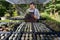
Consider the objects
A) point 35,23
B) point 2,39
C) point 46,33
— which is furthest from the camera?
point 35,23

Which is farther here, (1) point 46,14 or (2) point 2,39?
(1) point 46,14

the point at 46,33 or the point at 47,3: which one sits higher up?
the point at 47,3

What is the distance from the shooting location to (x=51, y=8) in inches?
137

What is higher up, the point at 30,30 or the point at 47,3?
the point at 47,3

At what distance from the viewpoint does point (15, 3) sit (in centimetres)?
346

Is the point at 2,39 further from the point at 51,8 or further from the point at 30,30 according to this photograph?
the point at 51,8

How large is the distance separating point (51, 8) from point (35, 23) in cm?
27

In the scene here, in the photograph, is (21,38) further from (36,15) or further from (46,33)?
(36,15)

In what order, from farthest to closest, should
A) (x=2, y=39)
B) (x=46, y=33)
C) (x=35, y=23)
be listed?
(x=35, y=23)
(x=46, y=33)
(x=2, y=39)

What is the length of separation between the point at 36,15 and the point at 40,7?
0.10 metres

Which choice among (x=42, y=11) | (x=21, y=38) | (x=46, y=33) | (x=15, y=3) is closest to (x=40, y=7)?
(x=42, y=11)

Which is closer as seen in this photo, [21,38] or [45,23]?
[21,38]

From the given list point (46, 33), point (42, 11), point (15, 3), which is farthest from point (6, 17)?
point (46, 33)

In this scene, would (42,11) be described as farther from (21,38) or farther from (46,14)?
(21,38)
